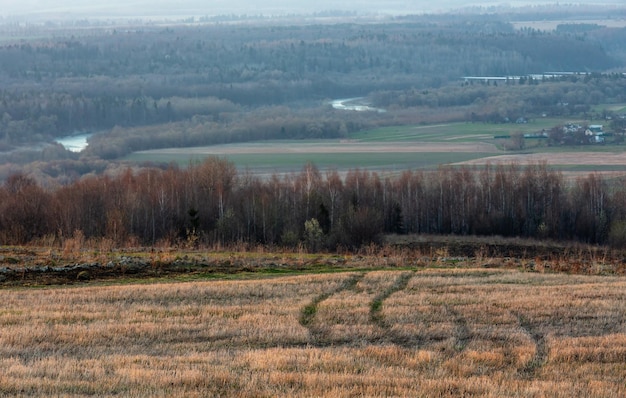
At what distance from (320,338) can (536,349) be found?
14.9 ft

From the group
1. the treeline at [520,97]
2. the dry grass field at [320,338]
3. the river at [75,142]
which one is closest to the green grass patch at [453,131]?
the treeline at [520,97]

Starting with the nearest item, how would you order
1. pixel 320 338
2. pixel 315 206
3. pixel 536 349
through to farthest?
pixel 536 349 < pixel 320 338 < pixel 315 206

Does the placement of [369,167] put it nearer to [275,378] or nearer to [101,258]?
[101,258]

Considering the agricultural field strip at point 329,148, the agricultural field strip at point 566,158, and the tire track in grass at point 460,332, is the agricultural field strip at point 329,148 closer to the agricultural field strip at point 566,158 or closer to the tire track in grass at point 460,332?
the agricultural field strip at point 566,158

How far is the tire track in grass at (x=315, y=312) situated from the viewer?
1911 cm

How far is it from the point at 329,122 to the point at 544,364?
4369 inches

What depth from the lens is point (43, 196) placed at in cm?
5450

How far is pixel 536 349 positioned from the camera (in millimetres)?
18078

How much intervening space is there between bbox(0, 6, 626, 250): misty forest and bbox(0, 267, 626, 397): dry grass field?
2099 cm

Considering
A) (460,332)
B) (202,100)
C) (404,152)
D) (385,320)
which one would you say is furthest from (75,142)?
(460,332)

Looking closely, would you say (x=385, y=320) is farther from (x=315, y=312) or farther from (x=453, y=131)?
(x=453, y=131)

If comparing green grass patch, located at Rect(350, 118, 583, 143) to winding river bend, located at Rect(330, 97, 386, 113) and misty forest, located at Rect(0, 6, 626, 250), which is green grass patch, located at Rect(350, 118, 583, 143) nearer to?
misty forest, located at Rect(0, 6, 626, 250)

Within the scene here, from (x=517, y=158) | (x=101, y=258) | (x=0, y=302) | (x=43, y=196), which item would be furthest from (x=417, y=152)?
(x=0, y=302)

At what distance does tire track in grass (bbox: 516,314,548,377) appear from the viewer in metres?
16.4
